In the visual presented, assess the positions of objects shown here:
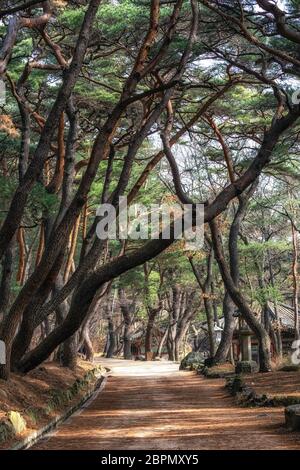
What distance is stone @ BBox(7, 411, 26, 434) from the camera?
9.35 meters

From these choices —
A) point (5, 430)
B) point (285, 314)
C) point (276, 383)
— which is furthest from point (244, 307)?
point (285, 314)

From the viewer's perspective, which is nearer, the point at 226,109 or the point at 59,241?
the point at 59,241

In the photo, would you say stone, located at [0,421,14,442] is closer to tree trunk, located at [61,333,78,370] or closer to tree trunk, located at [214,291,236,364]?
tree trunk, located at [61,333,78,370]

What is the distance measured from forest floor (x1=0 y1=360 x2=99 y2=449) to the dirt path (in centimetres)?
39

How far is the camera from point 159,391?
19.0m

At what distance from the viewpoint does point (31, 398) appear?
482 inches

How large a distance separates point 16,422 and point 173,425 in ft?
9.16

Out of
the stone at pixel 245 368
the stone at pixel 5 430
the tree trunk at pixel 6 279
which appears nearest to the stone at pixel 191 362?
the stone at pixel 245 368

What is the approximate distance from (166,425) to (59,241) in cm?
360

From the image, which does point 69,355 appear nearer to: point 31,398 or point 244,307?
point 244,307

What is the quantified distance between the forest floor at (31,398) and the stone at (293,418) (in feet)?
12.3
